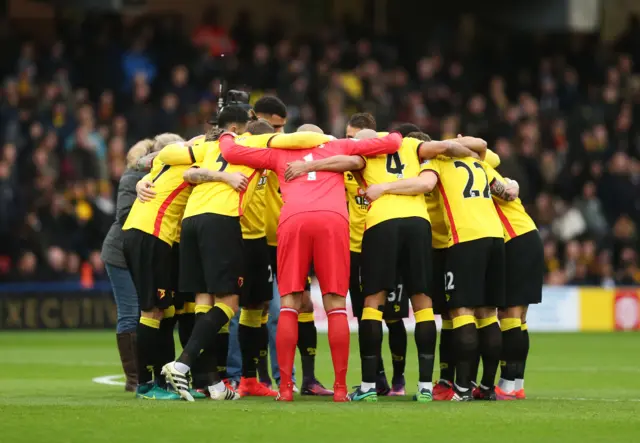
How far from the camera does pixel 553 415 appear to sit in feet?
29.6

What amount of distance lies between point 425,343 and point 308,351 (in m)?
1.31

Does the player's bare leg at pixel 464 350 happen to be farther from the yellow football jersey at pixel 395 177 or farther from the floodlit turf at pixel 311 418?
the yellow football jersey at pixel 395 177

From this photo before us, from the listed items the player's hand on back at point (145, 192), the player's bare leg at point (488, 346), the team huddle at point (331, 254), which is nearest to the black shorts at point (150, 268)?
the team huddle at point (331, 254)

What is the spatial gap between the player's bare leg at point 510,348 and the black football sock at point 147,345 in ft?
9.01

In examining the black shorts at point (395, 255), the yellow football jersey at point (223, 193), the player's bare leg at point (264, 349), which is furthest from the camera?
the player's bare leg at point (264, 349)

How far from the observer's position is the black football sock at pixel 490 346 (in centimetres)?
1073

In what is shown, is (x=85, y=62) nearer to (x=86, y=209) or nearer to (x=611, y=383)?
(x=86, y=209)

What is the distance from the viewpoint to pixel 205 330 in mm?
10305

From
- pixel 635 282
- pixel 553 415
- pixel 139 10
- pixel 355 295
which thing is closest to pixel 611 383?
pixel 355 295

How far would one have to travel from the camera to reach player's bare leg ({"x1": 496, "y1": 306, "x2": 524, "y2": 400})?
11.1m

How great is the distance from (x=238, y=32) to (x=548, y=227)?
6992 millimetres

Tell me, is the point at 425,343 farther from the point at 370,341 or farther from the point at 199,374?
the point at 199,374

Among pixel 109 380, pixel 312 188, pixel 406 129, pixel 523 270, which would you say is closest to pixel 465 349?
pixel 523 270

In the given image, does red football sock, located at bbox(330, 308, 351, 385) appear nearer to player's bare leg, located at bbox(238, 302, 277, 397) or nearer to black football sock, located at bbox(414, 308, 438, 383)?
black football sock, located at bbox(414, 308, 438, 383)
